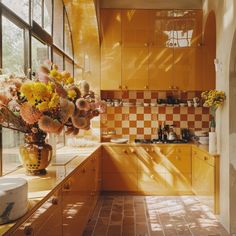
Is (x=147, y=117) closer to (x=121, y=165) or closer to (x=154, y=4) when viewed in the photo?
(x=121, y=165)

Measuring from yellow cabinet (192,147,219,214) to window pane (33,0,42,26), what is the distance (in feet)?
8.90

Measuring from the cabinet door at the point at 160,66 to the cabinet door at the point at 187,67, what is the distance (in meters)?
0.10

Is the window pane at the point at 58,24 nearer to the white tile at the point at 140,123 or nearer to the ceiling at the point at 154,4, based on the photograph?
A: the ceiling at the point at 154,4

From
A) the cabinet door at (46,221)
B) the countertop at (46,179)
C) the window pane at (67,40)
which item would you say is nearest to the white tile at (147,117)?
the window pane at (67,40)

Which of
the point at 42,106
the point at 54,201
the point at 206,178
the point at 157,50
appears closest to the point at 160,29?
the point at 157,50

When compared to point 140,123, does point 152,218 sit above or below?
below

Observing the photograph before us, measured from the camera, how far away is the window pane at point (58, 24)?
14.3 feet

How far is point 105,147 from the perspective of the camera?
505 centimetres

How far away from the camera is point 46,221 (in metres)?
1.80

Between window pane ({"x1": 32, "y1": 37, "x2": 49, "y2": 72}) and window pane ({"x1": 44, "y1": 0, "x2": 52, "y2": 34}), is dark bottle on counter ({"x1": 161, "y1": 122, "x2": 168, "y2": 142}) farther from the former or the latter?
window pane ({"x1": 44, "y1": 0, "x2": 52, "y2": 34})

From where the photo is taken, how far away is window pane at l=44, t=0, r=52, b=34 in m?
3.95

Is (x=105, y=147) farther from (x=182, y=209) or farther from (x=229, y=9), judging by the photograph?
(x=229, y=9)

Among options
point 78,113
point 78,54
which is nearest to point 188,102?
point 78,54

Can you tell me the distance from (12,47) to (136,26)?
8.91 feet
